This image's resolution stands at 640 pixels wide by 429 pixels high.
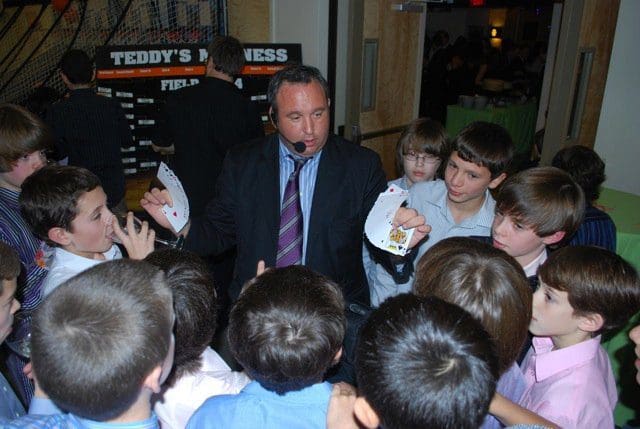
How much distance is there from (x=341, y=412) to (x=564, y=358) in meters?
0.80

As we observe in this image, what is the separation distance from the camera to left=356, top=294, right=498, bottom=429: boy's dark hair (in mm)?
888

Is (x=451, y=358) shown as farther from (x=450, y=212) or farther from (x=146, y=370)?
(x=450, y=212)

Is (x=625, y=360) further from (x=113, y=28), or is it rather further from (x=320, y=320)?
(x=113, y=28)

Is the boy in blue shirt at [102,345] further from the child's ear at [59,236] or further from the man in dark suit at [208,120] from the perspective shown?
the man in dark suit at [208,120]

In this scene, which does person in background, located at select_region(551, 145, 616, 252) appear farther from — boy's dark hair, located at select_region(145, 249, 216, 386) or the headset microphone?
boy's dark hair, located at select_region(145, 249, 216, 386)

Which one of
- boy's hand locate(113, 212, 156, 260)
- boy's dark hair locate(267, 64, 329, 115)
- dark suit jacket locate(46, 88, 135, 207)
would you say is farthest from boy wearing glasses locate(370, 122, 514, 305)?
dark suit jacket locate(46, 88, 135, 207)

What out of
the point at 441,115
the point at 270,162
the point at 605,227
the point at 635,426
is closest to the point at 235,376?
the point at 270,162

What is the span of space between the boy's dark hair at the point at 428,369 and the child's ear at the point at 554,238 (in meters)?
1.06

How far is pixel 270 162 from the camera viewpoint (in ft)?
6.93

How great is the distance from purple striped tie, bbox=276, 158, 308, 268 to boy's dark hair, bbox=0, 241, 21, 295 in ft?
3.23

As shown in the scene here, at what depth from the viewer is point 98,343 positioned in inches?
36.9

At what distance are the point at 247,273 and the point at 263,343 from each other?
1.08m

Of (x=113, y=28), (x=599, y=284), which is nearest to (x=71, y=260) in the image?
(x=599, y=284)

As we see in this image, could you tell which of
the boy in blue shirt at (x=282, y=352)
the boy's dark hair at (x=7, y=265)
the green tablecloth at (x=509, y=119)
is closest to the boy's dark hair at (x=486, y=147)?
the boy in blue shirt at (x=282, y=352)
